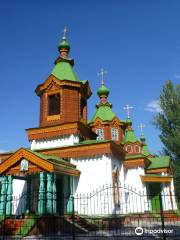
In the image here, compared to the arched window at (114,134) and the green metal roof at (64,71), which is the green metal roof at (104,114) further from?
the green metal roof at (64,71)

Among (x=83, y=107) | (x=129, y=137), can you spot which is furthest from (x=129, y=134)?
(x=83, y=107)

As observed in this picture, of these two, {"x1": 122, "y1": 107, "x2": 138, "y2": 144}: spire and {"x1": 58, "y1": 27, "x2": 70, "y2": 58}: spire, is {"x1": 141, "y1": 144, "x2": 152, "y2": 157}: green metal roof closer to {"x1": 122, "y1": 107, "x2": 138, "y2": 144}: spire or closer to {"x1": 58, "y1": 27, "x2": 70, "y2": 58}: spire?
{"x1": 122, "y1": 107, "x2": 138, "y2": 144}: spire

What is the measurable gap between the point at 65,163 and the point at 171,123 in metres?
17.0

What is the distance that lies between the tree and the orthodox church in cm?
398

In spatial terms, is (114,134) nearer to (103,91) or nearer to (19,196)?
(103,91)

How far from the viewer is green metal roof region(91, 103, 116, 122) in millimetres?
26773

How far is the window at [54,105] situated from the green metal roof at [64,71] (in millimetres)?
1410

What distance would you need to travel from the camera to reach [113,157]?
18.0m

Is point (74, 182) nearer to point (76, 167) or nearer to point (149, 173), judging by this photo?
point (76, 167)

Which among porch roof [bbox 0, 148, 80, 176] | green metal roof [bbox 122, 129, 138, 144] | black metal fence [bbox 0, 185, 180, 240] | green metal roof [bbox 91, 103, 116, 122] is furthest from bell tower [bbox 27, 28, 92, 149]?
green metal roof [bbox 122, 129, 138, 144]

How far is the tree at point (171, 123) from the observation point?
28.7 meters

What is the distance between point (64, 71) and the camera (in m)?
21.2

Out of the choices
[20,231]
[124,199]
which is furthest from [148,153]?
[20,231]

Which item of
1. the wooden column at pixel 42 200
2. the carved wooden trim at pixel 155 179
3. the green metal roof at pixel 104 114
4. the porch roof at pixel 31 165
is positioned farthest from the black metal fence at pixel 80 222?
the green metal roof at pixel 104 114
